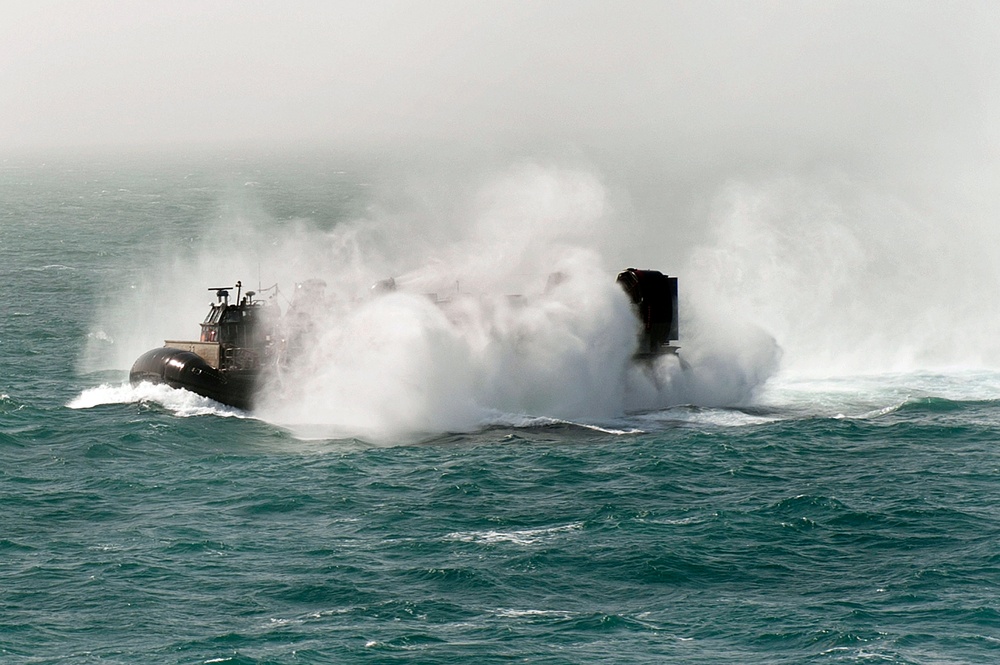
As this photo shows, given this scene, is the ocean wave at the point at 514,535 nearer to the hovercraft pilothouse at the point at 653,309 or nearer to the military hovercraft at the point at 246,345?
the military hovercraft at the point at 246,345

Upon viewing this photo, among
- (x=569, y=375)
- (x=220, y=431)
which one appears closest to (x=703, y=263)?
(x=569, y=375)

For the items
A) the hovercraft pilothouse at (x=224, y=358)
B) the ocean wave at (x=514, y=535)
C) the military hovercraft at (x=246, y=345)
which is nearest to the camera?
the ocean wave at (x=514, y=535)

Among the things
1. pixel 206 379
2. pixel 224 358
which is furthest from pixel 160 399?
pixel 224 358

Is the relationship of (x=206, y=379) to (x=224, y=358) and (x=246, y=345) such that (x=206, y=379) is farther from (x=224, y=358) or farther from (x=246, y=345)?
(x=246, y=345)

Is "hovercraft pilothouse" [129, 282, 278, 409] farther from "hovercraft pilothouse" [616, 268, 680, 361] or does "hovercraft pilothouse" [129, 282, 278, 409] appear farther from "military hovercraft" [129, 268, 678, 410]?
"hovercraft pilothouse" [616, 268, 680, 361]

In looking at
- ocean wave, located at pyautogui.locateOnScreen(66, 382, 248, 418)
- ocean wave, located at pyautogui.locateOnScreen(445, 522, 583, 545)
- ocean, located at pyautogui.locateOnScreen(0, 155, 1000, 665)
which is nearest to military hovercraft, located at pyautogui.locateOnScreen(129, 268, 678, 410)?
ocean wave, located at pyautogui.locateOnScreen(66, 382, 248, 418)

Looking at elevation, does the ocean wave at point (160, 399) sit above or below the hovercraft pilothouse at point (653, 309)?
below

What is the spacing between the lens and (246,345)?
174ft

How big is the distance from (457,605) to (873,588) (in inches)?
377

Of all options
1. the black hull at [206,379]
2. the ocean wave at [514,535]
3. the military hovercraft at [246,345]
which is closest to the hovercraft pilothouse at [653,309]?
the military hovercraft at [246,345]

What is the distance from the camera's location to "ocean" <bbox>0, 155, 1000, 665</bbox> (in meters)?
25.5

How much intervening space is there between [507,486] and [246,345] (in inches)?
790

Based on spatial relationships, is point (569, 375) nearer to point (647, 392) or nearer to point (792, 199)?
point (647, 392)

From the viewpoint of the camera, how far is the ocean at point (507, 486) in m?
25.5
